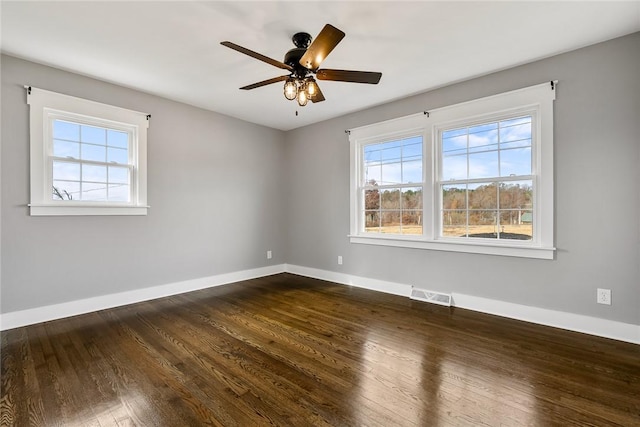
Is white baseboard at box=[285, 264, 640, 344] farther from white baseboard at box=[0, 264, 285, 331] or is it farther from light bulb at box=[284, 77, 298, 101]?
light bulb at box=[284, 77, 298, 101]

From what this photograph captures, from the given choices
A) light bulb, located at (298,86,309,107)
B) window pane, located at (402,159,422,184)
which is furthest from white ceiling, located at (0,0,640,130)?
window pane, located at (402,159,422,184)

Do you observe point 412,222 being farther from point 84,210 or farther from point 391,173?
point 84,210

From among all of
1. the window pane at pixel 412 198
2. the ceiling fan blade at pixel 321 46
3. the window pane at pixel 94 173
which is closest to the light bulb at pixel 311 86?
the ceiling fan blade at pixel 321 46

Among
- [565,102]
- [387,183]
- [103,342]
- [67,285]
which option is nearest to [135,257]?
[67,285]

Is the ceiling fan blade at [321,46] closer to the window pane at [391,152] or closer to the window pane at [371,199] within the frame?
the window pane at [391,152]

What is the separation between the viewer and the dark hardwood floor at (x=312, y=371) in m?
1.65

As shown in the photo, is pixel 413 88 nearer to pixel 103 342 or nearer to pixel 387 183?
pixel 387 183

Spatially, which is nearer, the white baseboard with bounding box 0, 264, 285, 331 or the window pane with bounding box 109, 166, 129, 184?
the white baseboard with bounding box 0, 264, 285, 331

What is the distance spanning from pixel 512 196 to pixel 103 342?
4300 millimetres

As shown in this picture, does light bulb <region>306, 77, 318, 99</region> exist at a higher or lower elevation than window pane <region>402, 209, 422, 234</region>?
higher

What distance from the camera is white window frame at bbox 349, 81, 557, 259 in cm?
291

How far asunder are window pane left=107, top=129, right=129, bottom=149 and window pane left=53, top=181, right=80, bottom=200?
24.5 inches

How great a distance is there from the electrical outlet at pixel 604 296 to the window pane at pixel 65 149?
5536mm

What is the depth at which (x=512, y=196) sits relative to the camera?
10.4 ft
